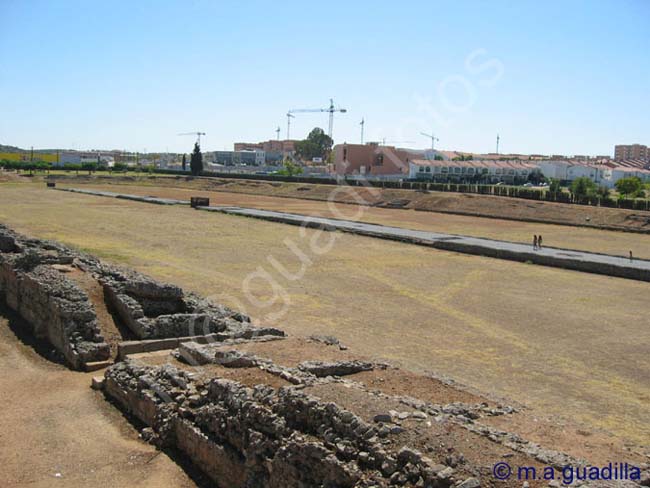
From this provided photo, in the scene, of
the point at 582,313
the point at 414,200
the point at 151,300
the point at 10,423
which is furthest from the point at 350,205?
the point at 10,423

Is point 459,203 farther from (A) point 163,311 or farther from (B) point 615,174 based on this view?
(B) point 615,174

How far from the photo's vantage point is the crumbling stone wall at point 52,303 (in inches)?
517

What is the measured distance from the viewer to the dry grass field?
1346 cm

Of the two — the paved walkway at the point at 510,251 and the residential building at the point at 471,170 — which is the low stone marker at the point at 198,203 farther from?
the residential building at the point at 471,170

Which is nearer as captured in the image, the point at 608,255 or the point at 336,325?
the point at 336,325

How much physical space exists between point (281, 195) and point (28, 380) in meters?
65.1

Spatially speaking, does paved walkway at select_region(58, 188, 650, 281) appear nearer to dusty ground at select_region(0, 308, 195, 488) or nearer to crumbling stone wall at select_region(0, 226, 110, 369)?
crumbling stone wall at select_region(0, 226, 110, 369)

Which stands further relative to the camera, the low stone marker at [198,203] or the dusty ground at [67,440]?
the low stone marker at [198,203]

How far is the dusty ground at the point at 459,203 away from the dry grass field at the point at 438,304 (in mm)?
20217

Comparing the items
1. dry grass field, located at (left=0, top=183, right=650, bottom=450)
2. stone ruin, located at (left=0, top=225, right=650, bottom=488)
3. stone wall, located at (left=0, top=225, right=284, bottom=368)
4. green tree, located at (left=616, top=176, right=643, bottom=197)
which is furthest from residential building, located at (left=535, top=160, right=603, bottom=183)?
stone ruin, located at (left=0, top=225, right=650, bottom=488)

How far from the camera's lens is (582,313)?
2039 centimetres

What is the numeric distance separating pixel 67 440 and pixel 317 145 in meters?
153

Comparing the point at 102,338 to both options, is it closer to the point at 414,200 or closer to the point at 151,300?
the point at 151,300

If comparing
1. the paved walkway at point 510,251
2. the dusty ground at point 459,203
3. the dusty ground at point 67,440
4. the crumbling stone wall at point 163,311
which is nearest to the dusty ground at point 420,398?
the crumbling stone wall at point 163,311
